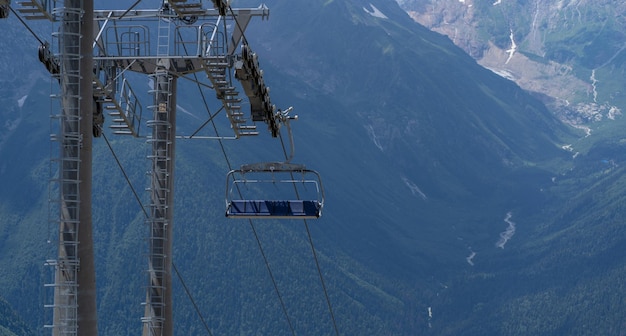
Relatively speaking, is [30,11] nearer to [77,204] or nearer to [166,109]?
[77,204]

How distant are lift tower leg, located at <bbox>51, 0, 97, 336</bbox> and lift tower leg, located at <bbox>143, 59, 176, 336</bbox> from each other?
26.1 feet

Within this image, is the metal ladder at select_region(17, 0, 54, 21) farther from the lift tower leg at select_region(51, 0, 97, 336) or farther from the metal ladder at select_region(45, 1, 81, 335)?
the metal ladder at select_region(45, 1, 81, 335)

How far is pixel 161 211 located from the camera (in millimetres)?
41219

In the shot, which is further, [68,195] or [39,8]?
[39,8]

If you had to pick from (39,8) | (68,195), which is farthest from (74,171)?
(39,8)

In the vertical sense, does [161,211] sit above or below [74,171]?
below

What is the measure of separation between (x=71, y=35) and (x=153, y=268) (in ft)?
32.4

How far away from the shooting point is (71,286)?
32406 mm

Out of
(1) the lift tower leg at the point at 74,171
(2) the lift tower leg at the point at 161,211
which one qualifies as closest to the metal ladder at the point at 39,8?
(1) the lift tower leg at the point at 74,171

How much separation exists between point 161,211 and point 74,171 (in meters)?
9.02

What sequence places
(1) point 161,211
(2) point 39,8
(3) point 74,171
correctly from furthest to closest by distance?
(1) point 161,211 → (2) point 39,8 → (3) point 74,171

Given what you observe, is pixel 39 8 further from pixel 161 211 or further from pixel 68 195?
pixel 161 211

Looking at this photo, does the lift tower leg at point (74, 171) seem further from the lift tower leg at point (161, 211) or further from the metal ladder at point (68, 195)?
the lift tower leg at point (161, 211)

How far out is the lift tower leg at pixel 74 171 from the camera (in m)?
32.2
